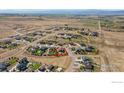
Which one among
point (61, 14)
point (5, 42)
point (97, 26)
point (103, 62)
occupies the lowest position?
point (103, 62)

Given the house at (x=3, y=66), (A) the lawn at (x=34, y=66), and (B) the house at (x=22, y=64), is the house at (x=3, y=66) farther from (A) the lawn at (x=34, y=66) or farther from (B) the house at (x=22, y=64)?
(A) the lawn at (x=34, y=66)

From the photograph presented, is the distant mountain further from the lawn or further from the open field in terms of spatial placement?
the lawn

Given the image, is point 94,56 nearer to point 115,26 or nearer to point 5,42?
point 115,26

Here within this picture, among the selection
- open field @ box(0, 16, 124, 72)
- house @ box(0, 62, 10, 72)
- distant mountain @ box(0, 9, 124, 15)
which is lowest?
house @ box(0, 62, 10, 72)

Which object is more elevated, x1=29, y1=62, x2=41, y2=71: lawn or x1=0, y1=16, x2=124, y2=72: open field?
x1=0, y1=16, x2=124, y2=72: open field

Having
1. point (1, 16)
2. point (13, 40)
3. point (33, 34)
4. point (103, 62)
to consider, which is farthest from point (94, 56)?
point (1, 16)

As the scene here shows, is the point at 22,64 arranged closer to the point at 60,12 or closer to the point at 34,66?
the point at 34,66

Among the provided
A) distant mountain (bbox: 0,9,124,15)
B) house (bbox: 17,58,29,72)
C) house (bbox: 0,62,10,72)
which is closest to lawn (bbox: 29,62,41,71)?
house (bbox: 17,58,29,72)

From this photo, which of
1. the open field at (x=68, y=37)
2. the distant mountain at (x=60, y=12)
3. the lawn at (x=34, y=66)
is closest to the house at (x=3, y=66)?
the open field at (x=68, y=37)
